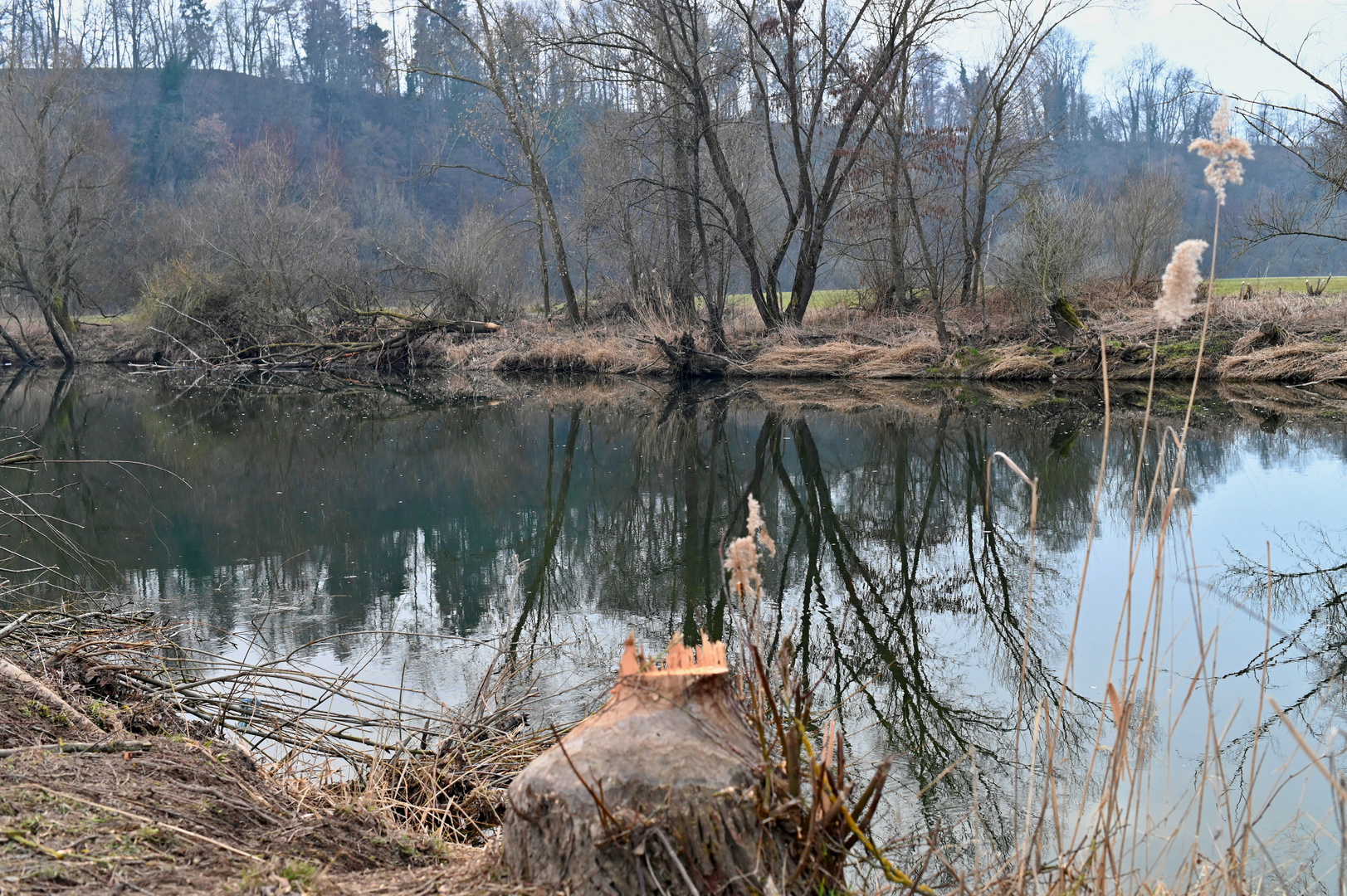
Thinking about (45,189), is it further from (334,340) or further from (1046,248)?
(1046,248)

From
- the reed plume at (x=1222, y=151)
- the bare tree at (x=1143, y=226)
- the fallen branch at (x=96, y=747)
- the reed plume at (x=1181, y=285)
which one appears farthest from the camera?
the bare tree at (x=1143, y=226)

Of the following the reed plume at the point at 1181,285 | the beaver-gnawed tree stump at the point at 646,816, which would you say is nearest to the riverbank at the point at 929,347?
the reed plume at the point at 1181,285

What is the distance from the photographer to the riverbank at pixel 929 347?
15.1 meters

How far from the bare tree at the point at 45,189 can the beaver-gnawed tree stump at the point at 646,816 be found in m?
27.2

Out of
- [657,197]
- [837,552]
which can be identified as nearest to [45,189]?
[657,197]

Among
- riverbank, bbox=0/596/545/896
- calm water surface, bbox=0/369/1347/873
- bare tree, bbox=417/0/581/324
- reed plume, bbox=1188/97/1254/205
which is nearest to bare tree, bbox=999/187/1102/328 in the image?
calm water surface, bbox=0/369/1347/873

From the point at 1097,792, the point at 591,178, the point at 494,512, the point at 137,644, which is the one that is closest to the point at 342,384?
the point at 591,178

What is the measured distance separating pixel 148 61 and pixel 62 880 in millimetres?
58833

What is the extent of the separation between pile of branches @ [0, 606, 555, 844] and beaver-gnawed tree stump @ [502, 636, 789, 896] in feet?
2.91

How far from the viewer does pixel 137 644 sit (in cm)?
372

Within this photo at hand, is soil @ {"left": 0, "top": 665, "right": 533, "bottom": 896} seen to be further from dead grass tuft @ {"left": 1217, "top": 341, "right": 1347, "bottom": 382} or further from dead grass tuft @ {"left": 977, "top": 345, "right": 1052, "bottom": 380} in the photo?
dead grass tuft @ {"left": 1217, "top": 341, "right": 1347, "bottom": 382}

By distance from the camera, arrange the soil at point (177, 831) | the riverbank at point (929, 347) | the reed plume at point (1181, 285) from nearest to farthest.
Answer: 1. the reed plume at point (1181, 285)
2. the soil at point (177, 831)
3. the riverbank at point (929, 347)

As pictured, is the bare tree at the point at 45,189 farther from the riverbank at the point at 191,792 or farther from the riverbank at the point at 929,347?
the riverbank at the point at 191,792

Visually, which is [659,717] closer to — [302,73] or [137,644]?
[137,644]
